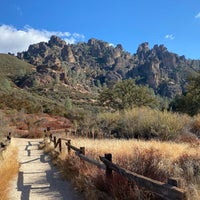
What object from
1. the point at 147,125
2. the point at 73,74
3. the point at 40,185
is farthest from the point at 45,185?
the point at 73,74

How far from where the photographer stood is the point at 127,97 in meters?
37.5

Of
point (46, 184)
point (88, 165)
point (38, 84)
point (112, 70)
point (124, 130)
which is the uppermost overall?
point (112, 70)

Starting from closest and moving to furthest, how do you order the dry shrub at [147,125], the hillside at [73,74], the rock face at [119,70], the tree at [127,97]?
the dry shrub at [147,125] → the tree at [127,97] → the hillside at [73,74] → the rock face at [119,70]

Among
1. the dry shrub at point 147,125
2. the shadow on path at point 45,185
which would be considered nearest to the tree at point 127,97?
the dry shrub at point 147,125

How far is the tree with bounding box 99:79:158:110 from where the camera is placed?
3719cm

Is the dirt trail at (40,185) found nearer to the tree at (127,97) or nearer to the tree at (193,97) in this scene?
the tree at (193,97)

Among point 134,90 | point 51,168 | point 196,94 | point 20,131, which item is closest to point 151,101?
point 134,90

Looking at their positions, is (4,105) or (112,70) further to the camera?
(112,70)

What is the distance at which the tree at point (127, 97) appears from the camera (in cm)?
3719

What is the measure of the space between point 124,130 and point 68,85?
9995 centimetres

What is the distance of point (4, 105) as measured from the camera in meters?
44.4

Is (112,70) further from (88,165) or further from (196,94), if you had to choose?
(88,165)

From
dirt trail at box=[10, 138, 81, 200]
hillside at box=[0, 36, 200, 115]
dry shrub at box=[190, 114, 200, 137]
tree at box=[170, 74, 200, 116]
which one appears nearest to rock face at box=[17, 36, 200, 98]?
hillside at box=[0, 36, 200, 115]

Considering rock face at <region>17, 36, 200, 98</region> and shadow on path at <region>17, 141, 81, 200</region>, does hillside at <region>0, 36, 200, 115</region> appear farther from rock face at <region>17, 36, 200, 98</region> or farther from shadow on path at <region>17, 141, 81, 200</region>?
shadow on path at <region>17, 141, 81, 200</region>
